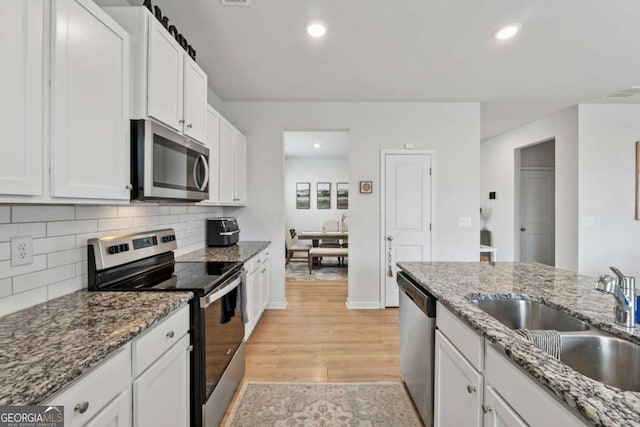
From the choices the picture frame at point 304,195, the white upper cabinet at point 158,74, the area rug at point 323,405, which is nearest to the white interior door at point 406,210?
the area rug at point 323,405

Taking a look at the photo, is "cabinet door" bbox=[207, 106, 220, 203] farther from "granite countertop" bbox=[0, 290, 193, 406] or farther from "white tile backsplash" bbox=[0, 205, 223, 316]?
"granite countertop" bbox=[0, 290, 193, 406]

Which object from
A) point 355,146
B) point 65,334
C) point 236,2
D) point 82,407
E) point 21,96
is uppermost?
point 236,2

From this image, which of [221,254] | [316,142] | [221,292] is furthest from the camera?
[316,142]

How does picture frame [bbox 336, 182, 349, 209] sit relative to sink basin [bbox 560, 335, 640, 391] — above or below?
above

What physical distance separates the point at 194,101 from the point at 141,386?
1.72 m

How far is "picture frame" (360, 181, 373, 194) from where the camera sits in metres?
3.79

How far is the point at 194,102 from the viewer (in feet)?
6.66

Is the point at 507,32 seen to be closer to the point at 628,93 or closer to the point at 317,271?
the point at 628,93

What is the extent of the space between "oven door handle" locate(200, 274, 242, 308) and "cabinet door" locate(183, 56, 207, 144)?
101 centimetres

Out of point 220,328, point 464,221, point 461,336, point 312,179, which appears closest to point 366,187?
point 464,221

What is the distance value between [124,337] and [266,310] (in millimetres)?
2863

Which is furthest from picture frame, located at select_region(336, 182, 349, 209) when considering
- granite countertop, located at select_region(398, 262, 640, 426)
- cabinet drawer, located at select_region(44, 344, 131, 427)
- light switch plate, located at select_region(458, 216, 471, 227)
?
cabinet drawer, located at select_region(44, 344, 131, 427)

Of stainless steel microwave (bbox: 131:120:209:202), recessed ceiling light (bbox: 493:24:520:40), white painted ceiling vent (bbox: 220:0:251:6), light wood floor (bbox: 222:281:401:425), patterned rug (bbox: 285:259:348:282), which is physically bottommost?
light wood floor (bbox: 222:281:401:425)

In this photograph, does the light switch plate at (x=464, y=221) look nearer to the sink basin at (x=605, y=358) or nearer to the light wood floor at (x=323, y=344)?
the light wood floor at (x=323, y=344)
